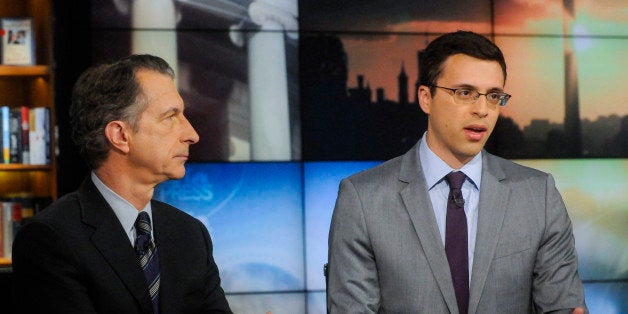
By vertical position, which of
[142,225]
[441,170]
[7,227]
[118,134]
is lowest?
[7,227]

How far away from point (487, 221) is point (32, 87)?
3209mm

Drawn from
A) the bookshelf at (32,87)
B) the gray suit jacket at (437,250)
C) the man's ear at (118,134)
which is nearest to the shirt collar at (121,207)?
the man's ear at (118,134)

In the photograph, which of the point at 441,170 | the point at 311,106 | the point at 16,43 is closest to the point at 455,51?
the point at 441,170

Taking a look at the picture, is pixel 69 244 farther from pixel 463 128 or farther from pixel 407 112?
pixel 407 112

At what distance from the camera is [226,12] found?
483 cm

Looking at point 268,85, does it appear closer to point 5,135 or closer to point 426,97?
point 5,135

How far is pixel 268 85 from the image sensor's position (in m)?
4.83

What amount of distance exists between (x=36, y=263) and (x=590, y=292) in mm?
3913

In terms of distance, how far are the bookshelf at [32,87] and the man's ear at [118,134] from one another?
2724 mm

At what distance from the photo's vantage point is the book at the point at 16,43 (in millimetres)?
4691

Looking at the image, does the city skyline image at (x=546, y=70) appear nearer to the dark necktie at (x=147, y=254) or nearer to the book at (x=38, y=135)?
the book at (x=38, y=135)

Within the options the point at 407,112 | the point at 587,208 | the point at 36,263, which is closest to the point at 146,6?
the point at 407,112

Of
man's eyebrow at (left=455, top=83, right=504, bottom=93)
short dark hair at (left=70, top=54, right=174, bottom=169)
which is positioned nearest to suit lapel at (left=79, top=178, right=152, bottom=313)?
short dark hair at (left=70, top=54, right=174, bottom=169)

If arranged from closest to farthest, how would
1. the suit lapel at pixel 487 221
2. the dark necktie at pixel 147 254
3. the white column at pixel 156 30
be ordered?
the dark necktie at pixel 147 254 → the suit lapel at pixel 487 221 → the white column at pixel 156 30
